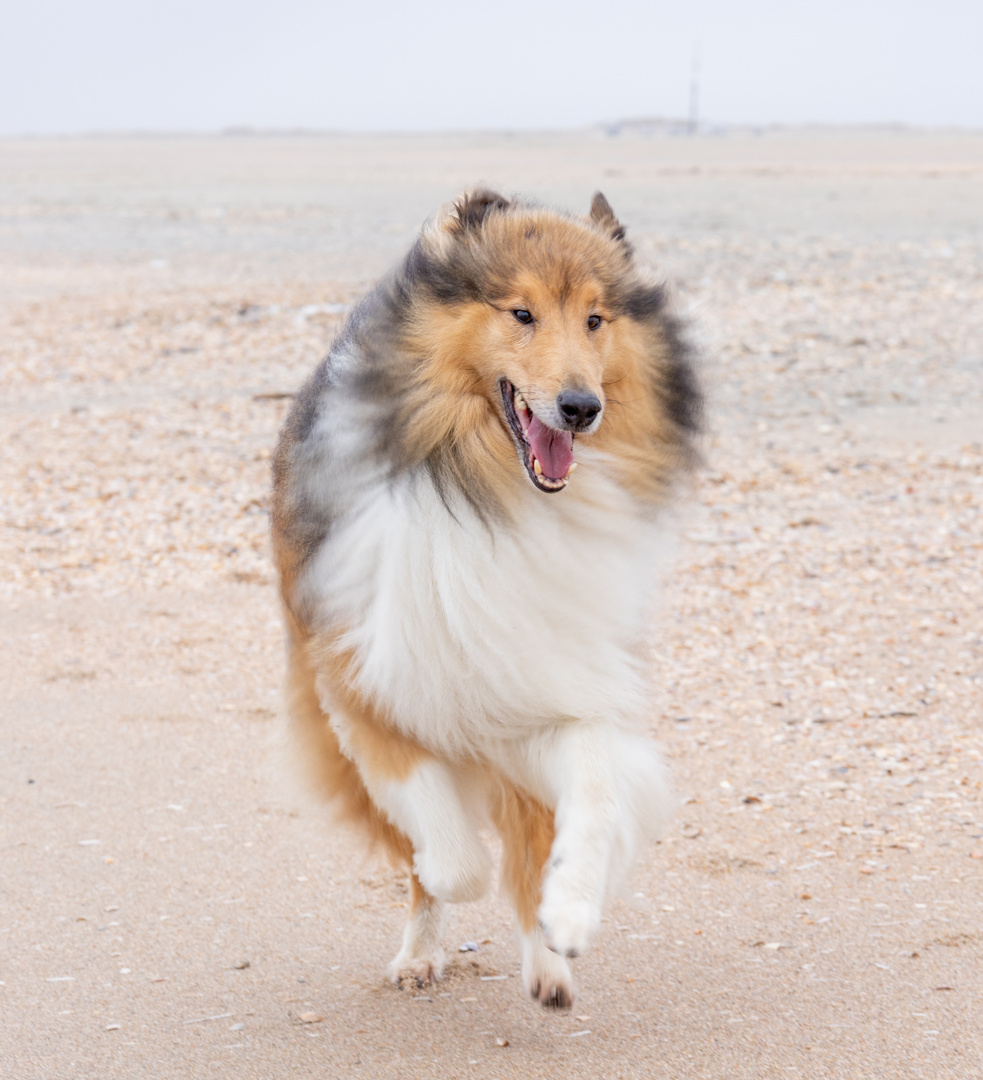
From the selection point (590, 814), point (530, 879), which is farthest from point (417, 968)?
point (590, 814)

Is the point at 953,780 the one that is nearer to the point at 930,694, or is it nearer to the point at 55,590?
the point at 930,694

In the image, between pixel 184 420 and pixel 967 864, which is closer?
pixel 967 864

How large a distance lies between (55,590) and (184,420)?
11.6 ft

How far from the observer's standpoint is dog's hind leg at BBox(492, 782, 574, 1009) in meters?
3.22

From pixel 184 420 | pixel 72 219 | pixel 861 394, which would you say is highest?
pixel 72 219

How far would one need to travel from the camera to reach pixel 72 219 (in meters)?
26.5

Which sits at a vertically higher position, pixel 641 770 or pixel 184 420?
pixel 184 420

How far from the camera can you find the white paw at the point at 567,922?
2.74m

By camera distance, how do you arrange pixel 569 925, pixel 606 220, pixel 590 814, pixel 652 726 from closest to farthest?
pixel 569 925 < pixel 590 814 < pixel 606 220 < pixel 652 726

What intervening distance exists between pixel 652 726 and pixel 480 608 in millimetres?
2197

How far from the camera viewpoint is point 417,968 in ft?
11.8

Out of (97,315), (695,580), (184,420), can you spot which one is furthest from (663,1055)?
(97,315)

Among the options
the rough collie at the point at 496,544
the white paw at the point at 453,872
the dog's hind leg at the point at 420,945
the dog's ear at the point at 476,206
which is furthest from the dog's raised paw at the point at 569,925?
the dog's ear at the point at 476,206

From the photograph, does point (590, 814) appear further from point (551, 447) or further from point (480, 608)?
point (551, 447)
